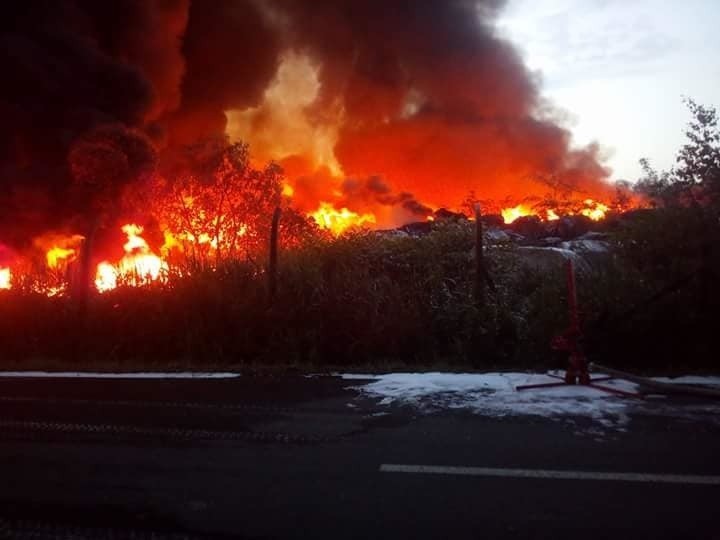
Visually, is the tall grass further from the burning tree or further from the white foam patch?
the burning tree

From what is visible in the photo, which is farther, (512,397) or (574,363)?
(574,363)

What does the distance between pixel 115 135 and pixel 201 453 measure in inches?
778

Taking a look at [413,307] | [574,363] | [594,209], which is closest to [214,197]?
[594,209]

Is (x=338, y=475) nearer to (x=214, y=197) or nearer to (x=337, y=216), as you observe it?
(x=214, y=197)

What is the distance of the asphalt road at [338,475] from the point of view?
3348 mm

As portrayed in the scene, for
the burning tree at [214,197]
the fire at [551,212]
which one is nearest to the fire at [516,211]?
the fire at [551,212]

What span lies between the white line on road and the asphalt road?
17mm

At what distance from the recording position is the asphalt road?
11.0ft

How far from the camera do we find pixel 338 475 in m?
4.07

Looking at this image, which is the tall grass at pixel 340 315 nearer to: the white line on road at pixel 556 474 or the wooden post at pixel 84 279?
the wooden post at pixel 84 279

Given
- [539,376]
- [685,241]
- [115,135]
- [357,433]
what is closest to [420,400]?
[357,433]

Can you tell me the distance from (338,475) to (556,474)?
1321mm

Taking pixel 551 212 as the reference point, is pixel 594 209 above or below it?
below

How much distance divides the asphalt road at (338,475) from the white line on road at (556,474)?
2 cm
